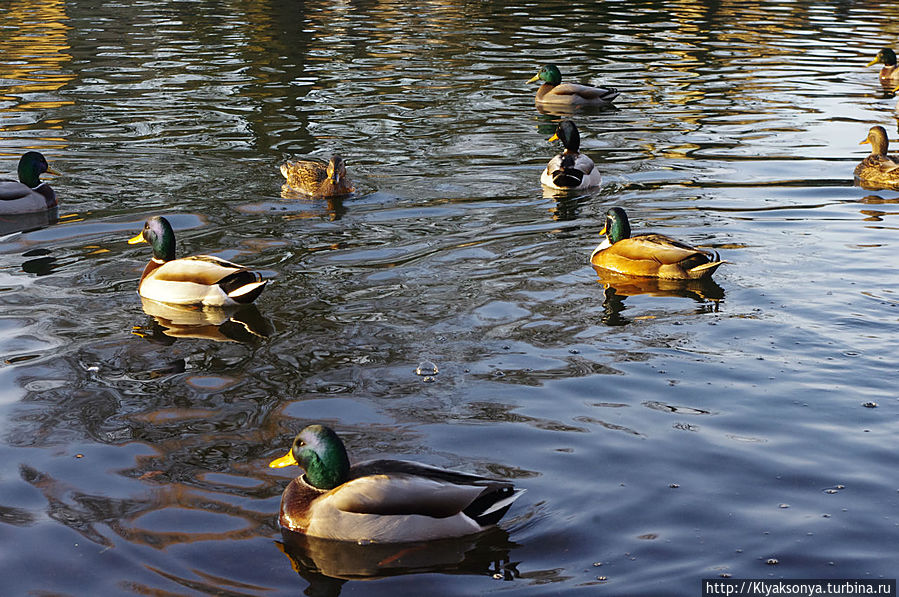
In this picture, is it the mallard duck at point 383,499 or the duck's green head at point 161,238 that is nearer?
the mallard duck at point 383,499

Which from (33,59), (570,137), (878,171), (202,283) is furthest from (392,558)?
(33,59)

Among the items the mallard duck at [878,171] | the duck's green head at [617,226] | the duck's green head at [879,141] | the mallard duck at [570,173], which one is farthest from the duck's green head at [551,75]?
the duck's green head at [617,226]

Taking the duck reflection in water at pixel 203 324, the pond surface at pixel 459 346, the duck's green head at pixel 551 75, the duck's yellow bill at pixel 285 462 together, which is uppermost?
the duck's green head at pixel 551 75

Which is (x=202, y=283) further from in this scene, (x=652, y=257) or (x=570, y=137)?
(x=570, y=137)

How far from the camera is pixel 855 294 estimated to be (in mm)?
9992

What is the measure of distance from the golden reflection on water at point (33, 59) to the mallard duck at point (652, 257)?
9.23m

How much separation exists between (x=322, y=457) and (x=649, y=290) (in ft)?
17.5

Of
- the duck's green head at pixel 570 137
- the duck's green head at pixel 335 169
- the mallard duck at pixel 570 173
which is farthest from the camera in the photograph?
the duck's green head at pixel 570 137

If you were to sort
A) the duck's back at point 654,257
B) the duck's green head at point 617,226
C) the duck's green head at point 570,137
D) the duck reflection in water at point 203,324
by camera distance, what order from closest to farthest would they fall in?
the duck reflection in water at point 203,324 < the duck's back at point 654,257 < the duck's green head at point 617,226 < the duck's green head at point 570,137

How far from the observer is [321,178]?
43.5 feet

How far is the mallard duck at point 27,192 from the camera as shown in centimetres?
1298

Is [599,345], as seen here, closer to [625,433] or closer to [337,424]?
[625,433]

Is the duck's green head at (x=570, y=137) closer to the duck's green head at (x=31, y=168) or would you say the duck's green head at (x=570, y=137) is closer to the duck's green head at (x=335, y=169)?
the duck's green head at (x=335, y=169)

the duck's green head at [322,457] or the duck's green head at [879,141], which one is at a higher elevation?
the duck's green head at [322,457]
